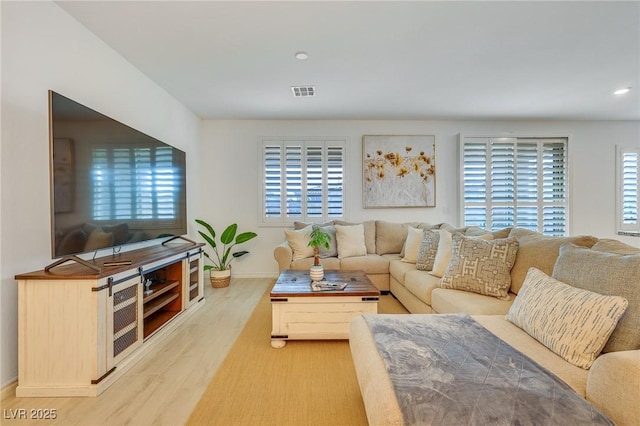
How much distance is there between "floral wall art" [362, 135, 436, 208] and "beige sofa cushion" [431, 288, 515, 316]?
235 cm

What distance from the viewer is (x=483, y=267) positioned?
2.13m

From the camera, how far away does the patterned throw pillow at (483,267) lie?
81.7 inches

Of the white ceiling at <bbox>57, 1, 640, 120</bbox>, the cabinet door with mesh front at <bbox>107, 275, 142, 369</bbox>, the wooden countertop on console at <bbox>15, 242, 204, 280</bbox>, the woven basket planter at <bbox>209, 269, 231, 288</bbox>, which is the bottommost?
the woven basket planter at <bbox>209, 269, 231, 288</bbox>

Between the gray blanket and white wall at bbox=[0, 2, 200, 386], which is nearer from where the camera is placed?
the gray blanket

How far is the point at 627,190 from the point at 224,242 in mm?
6380

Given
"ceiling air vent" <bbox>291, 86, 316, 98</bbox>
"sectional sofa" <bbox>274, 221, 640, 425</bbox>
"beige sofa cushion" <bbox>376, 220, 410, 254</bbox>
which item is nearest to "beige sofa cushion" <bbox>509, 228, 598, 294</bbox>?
"sectional sofa" <bbox>274, 221, 640, 425</bbox>

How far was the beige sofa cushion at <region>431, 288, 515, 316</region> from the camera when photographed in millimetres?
1877

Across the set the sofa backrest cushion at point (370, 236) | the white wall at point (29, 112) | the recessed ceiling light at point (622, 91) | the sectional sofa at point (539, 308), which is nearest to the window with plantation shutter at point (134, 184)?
the white wall at point (29, 112)

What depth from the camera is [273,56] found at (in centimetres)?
253

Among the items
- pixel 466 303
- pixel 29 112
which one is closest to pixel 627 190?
pixel 466 303

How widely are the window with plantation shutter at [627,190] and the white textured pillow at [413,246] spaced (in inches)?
144

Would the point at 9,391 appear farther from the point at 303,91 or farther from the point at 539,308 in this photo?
the point at 303,91

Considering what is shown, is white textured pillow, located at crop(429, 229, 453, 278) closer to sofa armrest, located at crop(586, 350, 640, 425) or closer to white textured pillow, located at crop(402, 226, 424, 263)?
white textured pillow, located at crop(402, 226, 424, 263)

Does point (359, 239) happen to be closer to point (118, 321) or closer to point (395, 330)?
point (395, 330)
